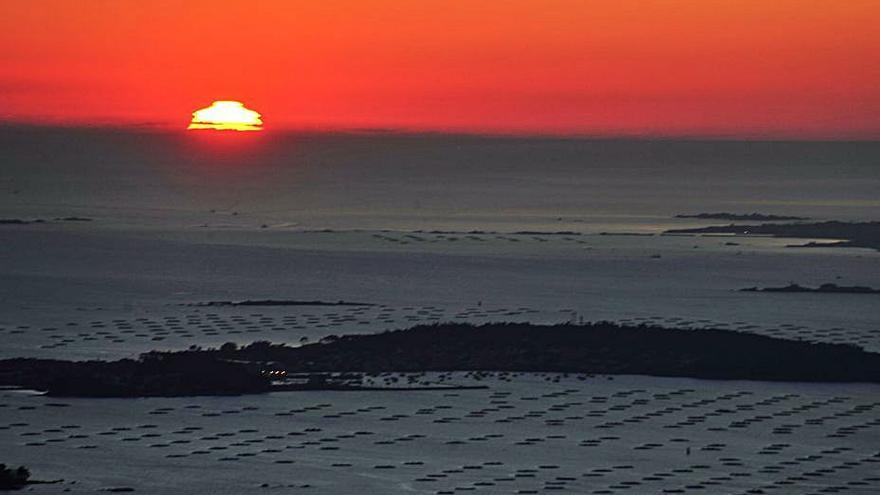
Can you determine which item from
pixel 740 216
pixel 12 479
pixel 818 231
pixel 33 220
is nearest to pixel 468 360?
pixel 12 479

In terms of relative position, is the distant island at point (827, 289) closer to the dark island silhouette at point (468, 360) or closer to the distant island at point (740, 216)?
the dark island silhouette at point (468, 360)

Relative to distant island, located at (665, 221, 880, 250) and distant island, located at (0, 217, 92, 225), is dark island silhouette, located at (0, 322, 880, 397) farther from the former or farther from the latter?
distant island, located at (0, 217, 92, 225)

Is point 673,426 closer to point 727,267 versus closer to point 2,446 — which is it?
point 2,446

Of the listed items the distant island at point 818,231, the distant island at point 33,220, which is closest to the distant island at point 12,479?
the distant island at point 818,231

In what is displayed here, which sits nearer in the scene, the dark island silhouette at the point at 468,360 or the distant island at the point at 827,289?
the dark island silhouette at the point at 468,360

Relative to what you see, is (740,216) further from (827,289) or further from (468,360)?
(468,360)

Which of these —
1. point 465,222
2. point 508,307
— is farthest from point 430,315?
point 465,222

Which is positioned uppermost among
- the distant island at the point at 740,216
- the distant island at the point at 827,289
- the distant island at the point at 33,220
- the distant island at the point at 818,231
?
the distant island at the point at 827,289
